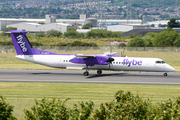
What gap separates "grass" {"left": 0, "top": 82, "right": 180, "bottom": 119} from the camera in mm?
19938

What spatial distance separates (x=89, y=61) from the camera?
33.8 m

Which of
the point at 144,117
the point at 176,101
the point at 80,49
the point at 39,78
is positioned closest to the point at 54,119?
the point at 144,117

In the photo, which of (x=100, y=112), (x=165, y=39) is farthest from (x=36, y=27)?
(x=100, y=112)

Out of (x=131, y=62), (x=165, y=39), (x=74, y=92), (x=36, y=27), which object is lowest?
(x=165, y=39)

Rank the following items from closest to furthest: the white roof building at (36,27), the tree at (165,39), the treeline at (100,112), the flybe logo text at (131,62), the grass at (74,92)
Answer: the treeline at (100,112)
the grass at (74,92)
the flybe logo text at (131,62)
the tree at (165,39)
the white roof building at (36,27)

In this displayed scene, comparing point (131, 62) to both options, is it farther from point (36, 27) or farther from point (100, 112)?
point (36, 27)

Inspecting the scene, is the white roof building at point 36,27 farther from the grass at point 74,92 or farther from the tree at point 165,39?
the grass at point 74,92

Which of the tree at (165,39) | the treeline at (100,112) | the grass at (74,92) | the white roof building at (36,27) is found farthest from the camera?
the white roof building at (36,27)

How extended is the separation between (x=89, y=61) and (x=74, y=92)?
11316mm

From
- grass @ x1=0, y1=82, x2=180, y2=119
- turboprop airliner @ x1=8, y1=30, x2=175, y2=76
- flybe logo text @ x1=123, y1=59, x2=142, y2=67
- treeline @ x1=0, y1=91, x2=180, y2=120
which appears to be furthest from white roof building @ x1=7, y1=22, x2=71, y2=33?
treeline @ x1=0, y1=91, x2=180, y2=120

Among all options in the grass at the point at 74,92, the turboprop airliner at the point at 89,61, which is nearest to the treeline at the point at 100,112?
the grass at the point at 74,92

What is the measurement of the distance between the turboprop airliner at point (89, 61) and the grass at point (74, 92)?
22.7 feet

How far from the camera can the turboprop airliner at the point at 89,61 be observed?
32875 millimetres

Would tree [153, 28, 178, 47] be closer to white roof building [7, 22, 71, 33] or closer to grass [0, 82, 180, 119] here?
grass [0, 82, 180, 119]
